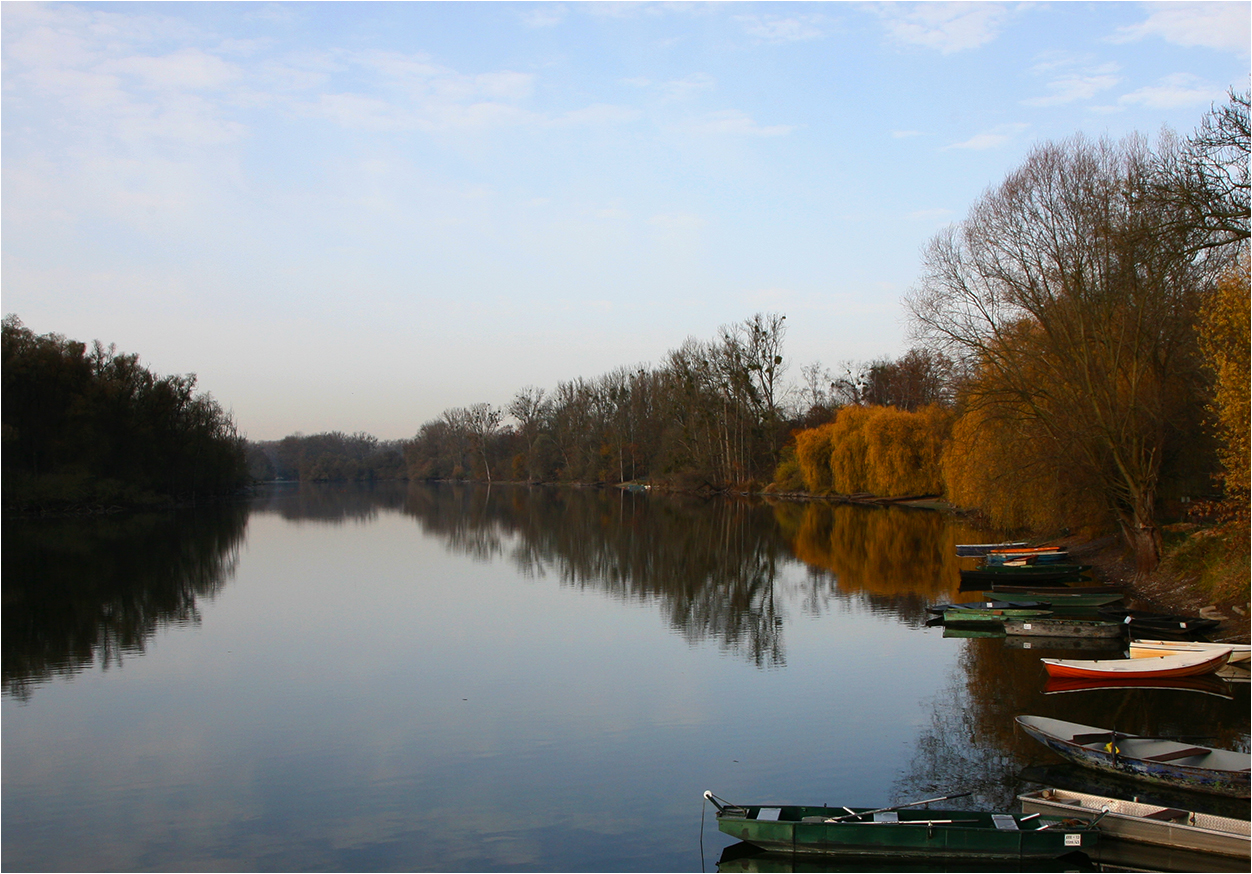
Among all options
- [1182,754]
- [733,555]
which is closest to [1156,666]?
[1182,754]

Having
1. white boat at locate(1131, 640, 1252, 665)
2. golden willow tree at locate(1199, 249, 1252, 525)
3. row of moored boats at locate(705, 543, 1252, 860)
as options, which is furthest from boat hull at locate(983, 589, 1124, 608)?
row of moored boats at locate(705, 543, 1252, 860)

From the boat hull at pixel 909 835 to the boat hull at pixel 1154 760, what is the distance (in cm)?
190

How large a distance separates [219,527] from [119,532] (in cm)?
639

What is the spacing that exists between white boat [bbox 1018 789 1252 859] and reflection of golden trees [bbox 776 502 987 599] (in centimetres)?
1510

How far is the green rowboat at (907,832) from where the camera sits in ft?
25.3

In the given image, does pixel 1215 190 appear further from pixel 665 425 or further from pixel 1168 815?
pixel 665 425

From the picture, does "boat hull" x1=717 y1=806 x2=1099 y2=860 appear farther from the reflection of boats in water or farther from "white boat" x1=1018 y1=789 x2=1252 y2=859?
the reflection of boats in water

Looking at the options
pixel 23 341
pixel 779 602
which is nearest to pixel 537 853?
pixel 779 602

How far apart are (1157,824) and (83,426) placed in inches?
2159

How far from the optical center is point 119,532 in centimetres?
4212

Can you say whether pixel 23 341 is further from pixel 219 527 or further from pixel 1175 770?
pixel 1175 770

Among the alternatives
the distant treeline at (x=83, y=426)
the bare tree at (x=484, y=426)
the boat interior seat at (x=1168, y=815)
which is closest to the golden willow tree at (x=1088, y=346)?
the boat interior seat at (x=1168, y=815)

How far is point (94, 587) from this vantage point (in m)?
25.2

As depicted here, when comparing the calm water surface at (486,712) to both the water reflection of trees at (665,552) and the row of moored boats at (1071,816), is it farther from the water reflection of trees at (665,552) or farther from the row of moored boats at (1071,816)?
the row of moored boats at (1071,816)
